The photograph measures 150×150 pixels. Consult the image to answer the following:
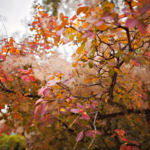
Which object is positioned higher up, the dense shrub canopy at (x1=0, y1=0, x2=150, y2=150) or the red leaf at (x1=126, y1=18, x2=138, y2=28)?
the red leaf at (x1=126, y1=18, x2=138, y2=28)

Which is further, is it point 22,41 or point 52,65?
point 22,41

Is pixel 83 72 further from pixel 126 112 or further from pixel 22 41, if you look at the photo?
pixel 22 41

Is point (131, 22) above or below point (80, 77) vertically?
above

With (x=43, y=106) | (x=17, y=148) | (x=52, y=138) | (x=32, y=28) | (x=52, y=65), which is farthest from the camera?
(x=17, y=148)

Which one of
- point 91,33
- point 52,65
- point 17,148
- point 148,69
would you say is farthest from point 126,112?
point 17,148

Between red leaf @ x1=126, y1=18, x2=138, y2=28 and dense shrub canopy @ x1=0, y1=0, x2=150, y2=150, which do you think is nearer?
red leaf @ x1=126, y1=18, x2=138, y2=28

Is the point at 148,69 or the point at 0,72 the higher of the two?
the point at 0,72

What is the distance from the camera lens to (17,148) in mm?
4430

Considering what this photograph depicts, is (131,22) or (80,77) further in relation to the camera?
(80,77)

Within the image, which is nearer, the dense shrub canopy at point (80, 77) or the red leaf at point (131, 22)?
the red leaf at point (131, 22)

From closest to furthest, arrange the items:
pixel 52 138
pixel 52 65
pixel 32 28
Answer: pixel 52 65 < pixel 32 28 < pixel 52 138

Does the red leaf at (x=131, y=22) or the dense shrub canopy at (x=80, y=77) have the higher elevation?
the red leaf at (x=131, y=22)

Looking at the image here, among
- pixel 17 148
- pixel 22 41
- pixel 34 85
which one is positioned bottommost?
pixel 17 148

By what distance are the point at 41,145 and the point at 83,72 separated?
241 cm
